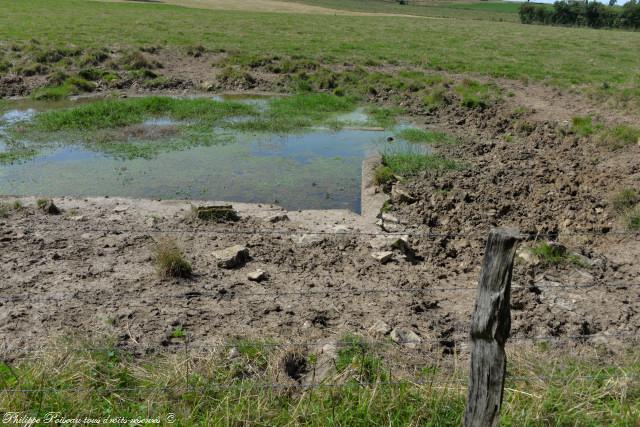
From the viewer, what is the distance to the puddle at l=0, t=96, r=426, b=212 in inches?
510

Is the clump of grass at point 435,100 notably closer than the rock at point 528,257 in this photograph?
No

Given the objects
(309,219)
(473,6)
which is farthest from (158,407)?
(473,6)

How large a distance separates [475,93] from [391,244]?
46.7ft

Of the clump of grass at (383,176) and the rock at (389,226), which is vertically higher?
the clump of grass at (383,176)

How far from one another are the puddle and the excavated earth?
119cm

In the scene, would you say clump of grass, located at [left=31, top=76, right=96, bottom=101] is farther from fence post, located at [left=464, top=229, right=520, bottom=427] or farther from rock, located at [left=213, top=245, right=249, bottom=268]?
fence post, located at [left=464, top=229, right=520, bottom=427]

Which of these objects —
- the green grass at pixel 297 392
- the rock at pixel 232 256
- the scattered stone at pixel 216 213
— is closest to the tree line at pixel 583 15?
the scattered stone at pixel 216 213

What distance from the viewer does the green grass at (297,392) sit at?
4.86 meters

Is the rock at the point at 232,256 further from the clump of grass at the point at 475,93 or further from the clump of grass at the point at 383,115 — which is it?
the clump of grass at the point at 475,93

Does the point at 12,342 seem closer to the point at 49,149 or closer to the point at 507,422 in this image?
the point at 507,422

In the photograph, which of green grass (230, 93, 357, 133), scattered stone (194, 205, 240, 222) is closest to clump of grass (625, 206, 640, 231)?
scattered stone (194, 205, 240, 222)

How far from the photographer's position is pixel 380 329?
698 cm

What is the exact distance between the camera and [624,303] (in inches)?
300

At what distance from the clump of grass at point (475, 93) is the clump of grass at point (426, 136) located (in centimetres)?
318
